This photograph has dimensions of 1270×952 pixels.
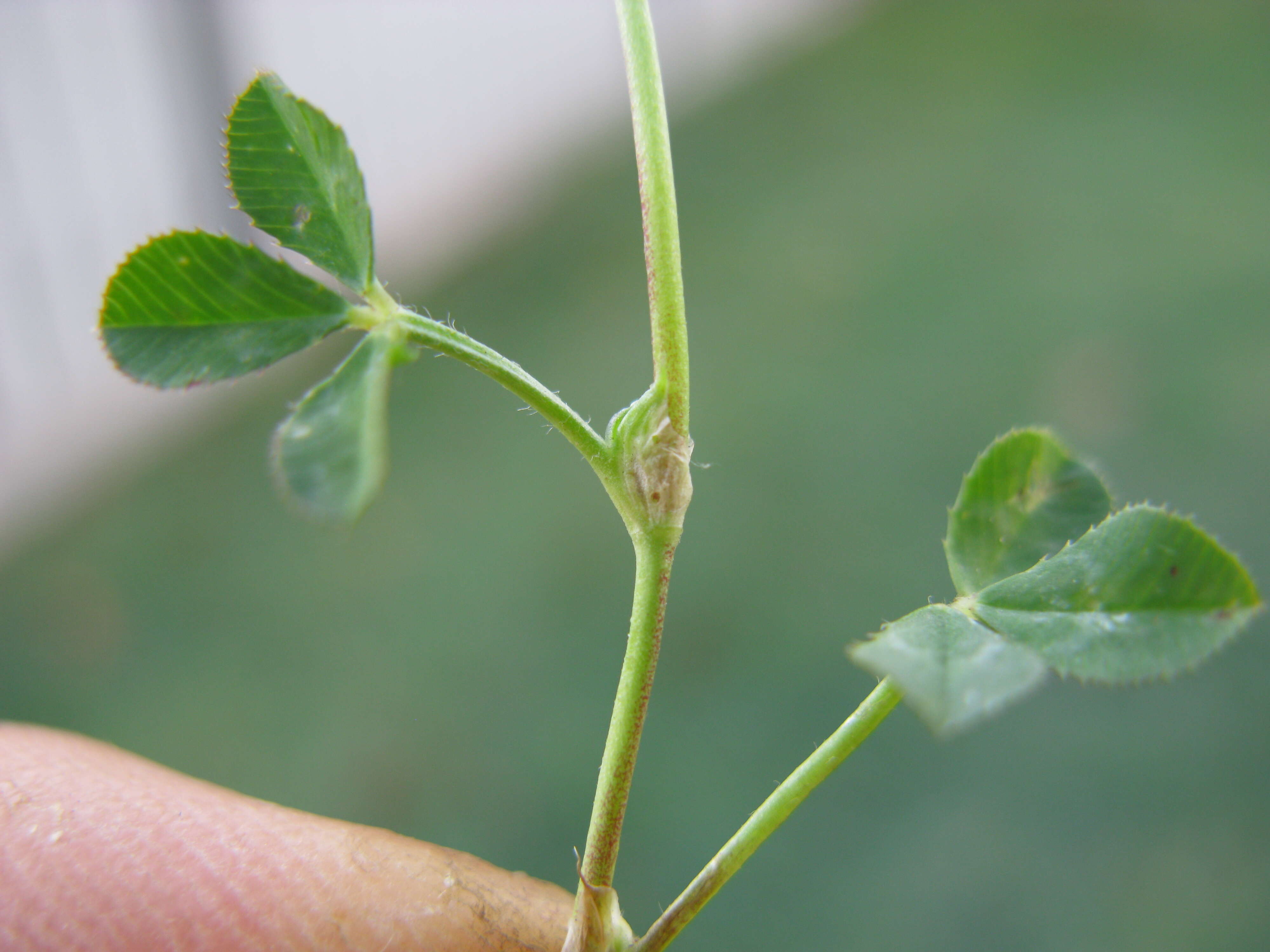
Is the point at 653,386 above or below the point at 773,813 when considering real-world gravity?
above

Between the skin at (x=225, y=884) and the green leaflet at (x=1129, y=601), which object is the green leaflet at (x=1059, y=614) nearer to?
the green leaflet at (x=1129, y=601)

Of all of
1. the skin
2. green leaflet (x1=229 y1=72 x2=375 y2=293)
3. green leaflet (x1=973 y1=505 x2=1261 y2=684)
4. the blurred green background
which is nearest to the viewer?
green leaflet (x1=973 y1=505 x2=1261 y2=684)

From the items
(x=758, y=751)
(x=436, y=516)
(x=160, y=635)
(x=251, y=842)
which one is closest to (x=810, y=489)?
(x=758, y=751)

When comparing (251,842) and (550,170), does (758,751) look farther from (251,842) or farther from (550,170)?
(550,170)

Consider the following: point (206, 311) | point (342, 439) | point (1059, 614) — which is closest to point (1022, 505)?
point (1059, 614)

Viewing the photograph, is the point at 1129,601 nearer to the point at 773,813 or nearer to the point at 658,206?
the point at 773,813

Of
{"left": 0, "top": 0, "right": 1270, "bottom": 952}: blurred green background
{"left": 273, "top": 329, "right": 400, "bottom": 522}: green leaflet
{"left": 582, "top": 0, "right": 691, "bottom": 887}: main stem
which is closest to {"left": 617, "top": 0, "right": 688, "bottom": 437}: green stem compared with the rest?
{"left": 582, "top": 0, "right": 691, "bottom": 887}: main stem

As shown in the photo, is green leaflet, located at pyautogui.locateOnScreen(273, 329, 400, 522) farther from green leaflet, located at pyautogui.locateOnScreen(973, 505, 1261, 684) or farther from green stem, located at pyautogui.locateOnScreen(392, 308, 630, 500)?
green leaflet, located at pyautogui.locateOnScreen(973, 505, 1261, 684)
